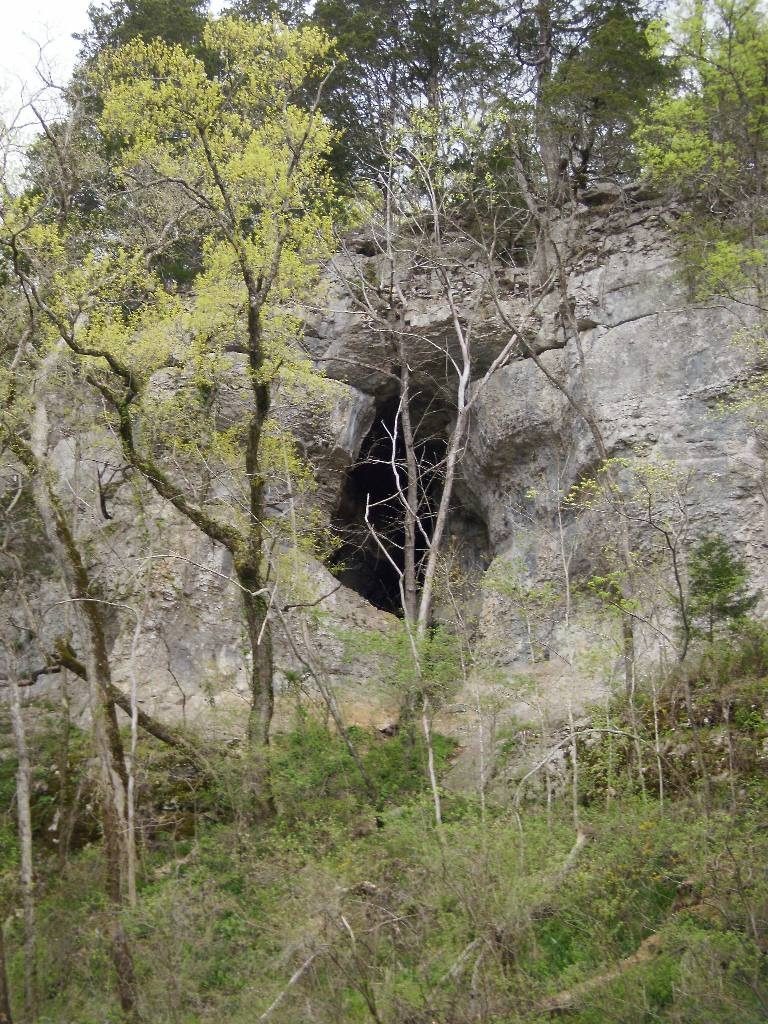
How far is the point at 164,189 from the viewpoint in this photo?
53.3 ft

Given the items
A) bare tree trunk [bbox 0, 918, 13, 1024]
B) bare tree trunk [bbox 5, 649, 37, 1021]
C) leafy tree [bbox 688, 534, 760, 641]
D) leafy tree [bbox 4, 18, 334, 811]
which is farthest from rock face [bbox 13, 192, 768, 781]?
bare tree trunk [bbox 0, 918, 13, 1024]

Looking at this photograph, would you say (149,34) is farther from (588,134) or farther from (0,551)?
(0,551)

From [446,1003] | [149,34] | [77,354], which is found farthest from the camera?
[149,34]

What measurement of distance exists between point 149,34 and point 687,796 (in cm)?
2078

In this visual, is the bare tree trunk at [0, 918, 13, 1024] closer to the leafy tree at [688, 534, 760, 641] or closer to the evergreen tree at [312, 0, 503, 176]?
the leafy tree at [688, 534, 760, 641]

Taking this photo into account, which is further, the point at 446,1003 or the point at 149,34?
the point at 149,34

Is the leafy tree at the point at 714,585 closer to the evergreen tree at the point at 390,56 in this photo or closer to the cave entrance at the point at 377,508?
the cave entrance at the point at 377,508

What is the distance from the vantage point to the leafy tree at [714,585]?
41.6ft

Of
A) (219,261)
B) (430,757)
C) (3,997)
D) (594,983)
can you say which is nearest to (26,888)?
(3,997)

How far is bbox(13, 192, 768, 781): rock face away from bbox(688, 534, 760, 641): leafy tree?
3.29 ft

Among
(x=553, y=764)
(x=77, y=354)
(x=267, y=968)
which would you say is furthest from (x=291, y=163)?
(x=267, y=968)

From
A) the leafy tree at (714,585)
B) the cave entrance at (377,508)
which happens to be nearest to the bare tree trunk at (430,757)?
the leafy tree at (714,585)

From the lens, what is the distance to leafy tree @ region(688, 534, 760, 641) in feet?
41.6

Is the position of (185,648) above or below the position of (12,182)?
below
